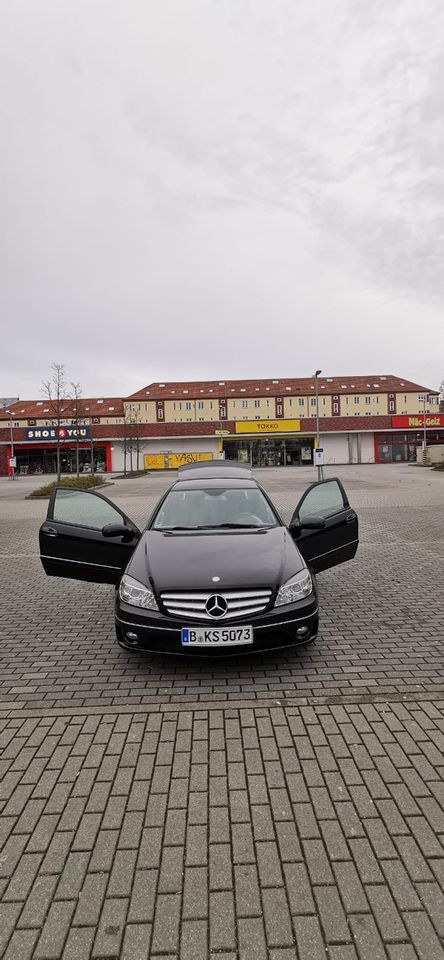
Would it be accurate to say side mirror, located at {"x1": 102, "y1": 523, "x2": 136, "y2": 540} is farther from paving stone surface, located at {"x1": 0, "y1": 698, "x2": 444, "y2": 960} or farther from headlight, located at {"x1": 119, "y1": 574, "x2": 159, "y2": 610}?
paving stone surface, located at {"x1": 0, "y1": 698, "x2": 444, "y2": 960}

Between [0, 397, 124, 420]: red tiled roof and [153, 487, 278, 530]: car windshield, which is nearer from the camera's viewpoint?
[153, 487, 278, 530]: car windshield

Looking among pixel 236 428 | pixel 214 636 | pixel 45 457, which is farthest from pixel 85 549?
pixel 45 457

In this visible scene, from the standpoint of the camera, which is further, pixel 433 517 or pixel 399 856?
pixel 433 517

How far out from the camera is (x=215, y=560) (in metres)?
4.00

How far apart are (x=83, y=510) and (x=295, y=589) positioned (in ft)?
7.77

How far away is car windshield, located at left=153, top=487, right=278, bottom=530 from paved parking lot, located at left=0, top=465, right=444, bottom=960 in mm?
1225

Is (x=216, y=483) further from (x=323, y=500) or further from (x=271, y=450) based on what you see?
(x=271, y=450)

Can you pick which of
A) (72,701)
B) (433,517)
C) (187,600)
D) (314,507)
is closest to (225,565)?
(187,600)

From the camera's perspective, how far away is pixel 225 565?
391 centimetres

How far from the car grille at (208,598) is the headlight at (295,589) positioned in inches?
4.3

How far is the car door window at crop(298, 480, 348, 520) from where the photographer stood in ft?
17.8

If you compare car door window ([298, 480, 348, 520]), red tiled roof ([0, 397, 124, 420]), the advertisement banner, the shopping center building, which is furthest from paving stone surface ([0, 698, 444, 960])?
red tiled roof ([0, 397, 124, 420])

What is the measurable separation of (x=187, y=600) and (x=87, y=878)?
6.01ft

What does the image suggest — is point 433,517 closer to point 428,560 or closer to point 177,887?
point 428,560
